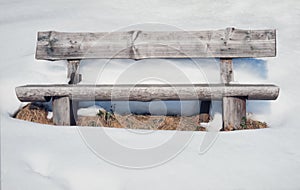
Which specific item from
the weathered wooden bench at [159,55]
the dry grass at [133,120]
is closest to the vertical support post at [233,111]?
the weathered wooden bench at [159,55]

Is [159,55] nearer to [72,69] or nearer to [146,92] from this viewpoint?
[146,92]

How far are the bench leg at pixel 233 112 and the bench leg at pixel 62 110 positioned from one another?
2.05m

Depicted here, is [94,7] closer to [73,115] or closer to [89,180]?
[73,115]

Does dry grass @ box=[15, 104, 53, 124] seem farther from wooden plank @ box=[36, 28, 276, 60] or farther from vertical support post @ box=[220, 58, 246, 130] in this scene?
vertical support post @ box=[220, 58, 246, 130]

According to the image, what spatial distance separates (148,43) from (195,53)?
0.64m

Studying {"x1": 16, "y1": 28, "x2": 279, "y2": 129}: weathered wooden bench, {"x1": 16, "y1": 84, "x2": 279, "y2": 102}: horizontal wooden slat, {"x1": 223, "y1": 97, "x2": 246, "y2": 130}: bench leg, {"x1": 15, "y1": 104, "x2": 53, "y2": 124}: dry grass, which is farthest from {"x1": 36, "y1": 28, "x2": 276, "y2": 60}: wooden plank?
{"x1": 15, "y1": 104, "x2": 53, "y2": 124}: dry grass

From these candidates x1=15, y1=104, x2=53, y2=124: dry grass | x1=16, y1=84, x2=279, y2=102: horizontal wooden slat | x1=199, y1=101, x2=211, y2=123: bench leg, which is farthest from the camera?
x1=199, y1=101, x2=211, y2=123: bench leg

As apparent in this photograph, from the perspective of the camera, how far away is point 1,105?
5594 mm

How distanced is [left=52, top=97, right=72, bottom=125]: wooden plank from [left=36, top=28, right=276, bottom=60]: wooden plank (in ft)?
2.02

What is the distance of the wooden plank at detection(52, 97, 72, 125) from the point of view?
5500 millimetres

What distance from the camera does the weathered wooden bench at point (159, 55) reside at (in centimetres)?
536

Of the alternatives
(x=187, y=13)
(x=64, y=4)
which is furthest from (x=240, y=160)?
(x=64, y=4)

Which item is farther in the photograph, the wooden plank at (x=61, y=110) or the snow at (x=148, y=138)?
the wooden plank at (x=61, y=110)

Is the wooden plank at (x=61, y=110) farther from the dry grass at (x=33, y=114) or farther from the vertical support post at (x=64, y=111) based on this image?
the dry grass at (x=33, y=114)
